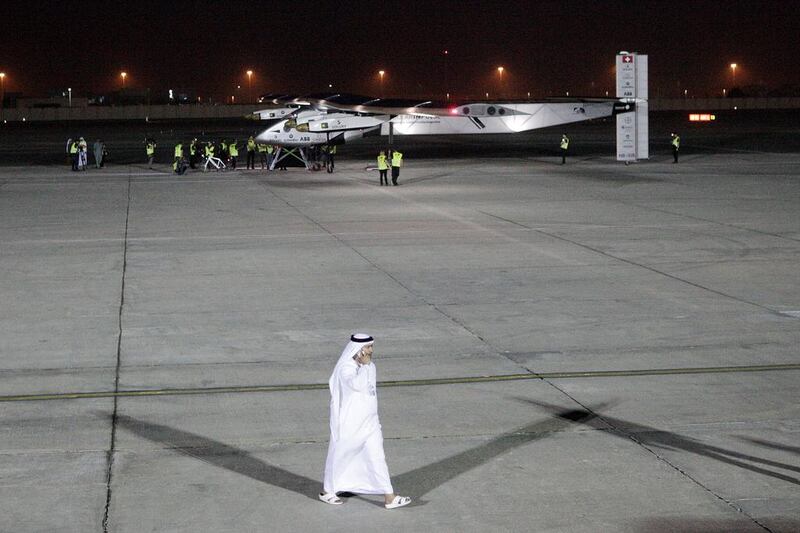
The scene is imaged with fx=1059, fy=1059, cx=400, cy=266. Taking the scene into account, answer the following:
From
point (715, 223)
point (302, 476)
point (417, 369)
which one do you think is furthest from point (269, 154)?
point (302, 476)

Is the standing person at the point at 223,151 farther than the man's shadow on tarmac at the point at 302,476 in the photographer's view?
Yes

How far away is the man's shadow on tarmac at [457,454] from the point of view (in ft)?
31.0

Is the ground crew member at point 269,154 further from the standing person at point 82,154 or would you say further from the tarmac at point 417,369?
the tarmac at point 417,369

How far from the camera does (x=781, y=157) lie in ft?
188

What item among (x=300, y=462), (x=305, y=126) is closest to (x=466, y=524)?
(x=300, y=462)

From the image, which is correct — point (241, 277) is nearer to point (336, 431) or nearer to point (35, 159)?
point (336, 431)

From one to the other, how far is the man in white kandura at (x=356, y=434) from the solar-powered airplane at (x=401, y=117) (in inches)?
1735

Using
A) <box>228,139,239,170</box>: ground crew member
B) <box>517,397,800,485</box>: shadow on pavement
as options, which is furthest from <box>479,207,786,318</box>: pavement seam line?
<box>228,139,239,170</box>: ground crew member

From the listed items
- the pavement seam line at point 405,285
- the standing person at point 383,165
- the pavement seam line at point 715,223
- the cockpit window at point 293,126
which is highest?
the cockpit window at point 293,126

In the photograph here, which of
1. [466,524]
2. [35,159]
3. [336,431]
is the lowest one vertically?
[466,524]

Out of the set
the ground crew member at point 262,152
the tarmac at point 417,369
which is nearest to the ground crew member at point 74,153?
the ground crew member at point 262,152

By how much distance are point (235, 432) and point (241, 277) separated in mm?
10494

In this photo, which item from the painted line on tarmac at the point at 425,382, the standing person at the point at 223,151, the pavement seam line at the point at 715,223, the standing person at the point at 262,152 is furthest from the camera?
the standing person at the point at 262,152

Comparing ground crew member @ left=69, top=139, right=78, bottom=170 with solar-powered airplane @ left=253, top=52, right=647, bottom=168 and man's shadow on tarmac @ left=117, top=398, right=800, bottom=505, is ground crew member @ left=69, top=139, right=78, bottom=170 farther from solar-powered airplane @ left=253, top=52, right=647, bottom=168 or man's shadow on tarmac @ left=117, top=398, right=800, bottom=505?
man's shadow on tarmac @ left=117, top=398, right=800, bottom=505
